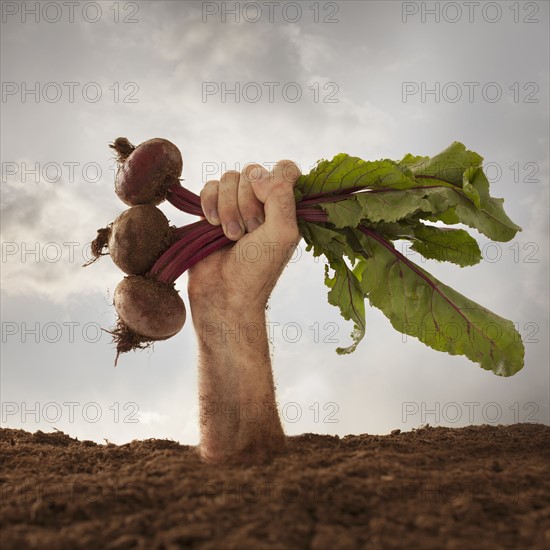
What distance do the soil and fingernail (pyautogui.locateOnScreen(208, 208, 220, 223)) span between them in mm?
1263

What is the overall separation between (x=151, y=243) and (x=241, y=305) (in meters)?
0.57

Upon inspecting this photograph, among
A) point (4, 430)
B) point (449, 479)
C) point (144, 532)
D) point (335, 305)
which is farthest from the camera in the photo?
point (4, 430)

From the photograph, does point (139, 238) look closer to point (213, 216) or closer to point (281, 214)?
point (213, 216)

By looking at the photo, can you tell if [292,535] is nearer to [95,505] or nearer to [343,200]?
[95,505]

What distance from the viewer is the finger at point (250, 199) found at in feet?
10.9

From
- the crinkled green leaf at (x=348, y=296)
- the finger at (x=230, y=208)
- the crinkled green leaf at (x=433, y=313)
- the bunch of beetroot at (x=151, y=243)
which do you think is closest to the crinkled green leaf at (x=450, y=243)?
the crinkled green leaf at (x=433, y=313)

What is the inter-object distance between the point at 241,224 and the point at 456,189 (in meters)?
1.17

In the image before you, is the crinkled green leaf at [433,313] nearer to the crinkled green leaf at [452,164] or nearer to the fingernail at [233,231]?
the crinkled green leaf at [452,164]

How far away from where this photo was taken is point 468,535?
1.84 meters

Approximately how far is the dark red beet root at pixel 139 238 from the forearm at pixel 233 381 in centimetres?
35

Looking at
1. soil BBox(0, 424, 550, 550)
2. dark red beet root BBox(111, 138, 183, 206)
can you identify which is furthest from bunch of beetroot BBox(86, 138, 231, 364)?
soil BBox(0, 424, 550, 550)

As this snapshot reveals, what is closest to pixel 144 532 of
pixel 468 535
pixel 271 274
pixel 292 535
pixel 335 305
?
pixel 292 535

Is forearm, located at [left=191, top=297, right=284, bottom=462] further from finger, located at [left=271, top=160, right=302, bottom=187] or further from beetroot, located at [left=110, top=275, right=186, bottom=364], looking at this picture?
finger, located at [left=271, top=160, right=302, bottom=187]

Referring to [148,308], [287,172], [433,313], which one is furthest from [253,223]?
[433,313]
